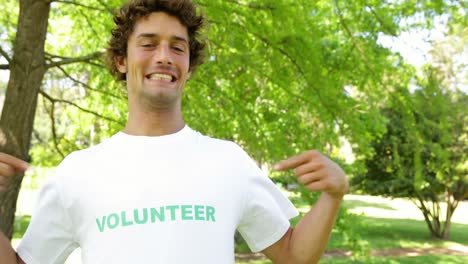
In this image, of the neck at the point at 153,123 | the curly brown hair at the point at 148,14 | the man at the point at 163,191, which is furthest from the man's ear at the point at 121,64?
the neck at the point at 153,123

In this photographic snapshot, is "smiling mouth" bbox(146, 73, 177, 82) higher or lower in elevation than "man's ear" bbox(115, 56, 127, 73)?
lower

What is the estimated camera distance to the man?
5.12ft

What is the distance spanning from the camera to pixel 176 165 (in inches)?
65.0

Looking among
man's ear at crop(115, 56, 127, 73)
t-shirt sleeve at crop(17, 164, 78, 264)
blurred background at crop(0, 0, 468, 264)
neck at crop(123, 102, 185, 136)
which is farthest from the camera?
blurred background at crop(0, 0, 468, 264)

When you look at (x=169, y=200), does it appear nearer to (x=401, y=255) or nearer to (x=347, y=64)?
(x=347, y=64)

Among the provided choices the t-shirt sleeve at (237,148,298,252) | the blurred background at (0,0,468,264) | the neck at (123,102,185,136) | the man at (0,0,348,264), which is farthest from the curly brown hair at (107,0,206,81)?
the blurred background at (0,0,468,264)

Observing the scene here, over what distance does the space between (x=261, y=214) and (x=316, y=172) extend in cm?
29

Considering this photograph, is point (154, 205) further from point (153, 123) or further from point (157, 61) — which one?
point (157, 61)

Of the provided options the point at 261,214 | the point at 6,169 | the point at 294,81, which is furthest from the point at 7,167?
the point at 294,81

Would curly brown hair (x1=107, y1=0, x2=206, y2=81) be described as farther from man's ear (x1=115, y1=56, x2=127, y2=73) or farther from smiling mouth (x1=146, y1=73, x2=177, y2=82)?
smiling mouth (x1=146, y1=73, x2=177, y2=82)

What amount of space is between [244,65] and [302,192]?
4.09 ft

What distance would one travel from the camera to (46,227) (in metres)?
1.68

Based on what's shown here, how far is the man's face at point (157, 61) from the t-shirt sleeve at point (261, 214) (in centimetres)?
36

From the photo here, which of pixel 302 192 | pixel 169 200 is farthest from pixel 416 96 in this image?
pixel 169 200
